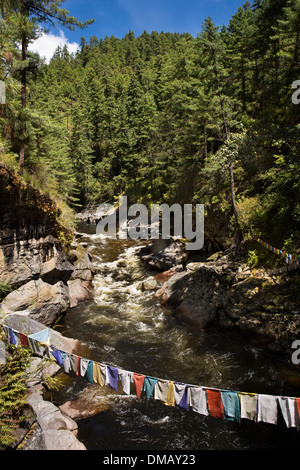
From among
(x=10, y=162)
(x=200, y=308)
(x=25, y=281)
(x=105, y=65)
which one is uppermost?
(x=105, y=65)

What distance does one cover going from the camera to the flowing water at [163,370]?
290 inches

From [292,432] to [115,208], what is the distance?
130ft

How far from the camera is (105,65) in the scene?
8456cm

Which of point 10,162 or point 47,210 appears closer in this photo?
point 10,162

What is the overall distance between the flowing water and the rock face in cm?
178

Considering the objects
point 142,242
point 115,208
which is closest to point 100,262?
point 142,242

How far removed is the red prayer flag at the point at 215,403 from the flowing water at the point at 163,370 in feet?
5.62

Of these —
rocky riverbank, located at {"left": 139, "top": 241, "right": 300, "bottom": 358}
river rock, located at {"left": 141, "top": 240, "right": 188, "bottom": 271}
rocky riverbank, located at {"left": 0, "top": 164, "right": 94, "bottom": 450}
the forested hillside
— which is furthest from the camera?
river rock, located at {"left": 141, "top": 240, "right": 188, "bottom": 271}

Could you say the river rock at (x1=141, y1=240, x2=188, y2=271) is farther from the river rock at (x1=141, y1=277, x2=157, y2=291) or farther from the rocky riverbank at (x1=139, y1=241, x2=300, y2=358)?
the rocky riverbank at (x1=139, y1=241, x2=300, y2=358)

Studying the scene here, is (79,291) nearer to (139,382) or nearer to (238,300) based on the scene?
(238,300)

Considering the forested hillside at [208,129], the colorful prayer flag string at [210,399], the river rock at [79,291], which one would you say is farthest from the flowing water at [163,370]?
the forested hillside at [208,129]

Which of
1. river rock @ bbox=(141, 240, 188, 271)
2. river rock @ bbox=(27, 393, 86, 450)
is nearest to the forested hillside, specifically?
river rock @ bbox=(141, 240, 188, 271)

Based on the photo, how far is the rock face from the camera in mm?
11766

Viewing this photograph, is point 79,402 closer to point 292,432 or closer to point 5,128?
point 292,432
